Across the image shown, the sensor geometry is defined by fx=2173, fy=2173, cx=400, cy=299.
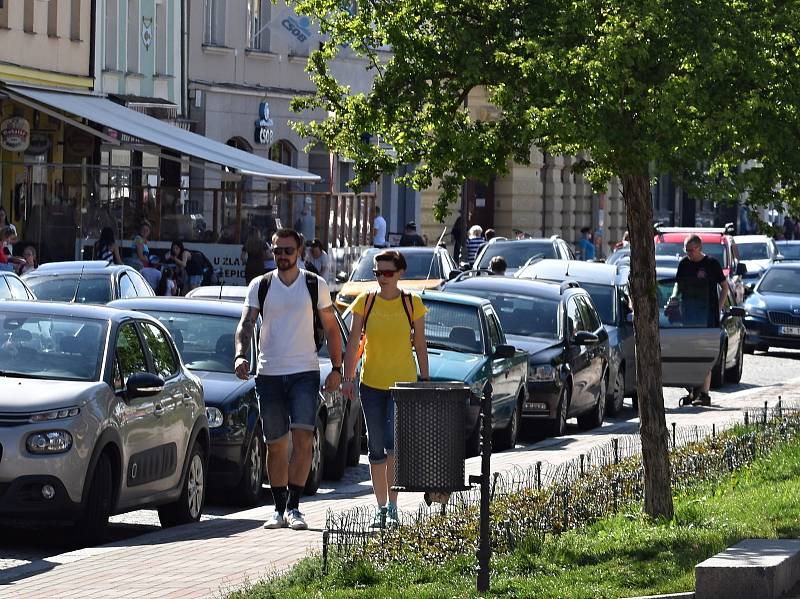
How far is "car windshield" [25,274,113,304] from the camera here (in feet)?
72.7

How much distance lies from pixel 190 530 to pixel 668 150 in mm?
3999

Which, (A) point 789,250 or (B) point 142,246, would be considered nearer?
(B) point 142,246

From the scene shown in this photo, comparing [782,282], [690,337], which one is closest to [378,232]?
[782,282]

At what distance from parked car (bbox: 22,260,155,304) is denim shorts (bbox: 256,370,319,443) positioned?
29.3 ft

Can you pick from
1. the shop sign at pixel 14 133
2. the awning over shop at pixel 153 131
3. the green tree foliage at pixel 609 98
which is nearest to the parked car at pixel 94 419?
the green tree foliage at pixel 609 98

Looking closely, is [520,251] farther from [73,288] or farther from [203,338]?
[203,338]

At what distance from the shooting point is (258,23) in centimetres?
4850

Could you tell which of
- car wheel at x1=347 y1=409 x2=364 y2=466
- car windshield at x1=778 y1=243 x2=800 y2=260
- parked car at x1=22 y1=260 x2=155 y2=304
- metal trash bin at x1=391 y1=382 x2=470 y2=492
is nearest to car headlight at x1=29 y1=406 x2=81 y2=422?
metal trash bin at x1=391 y1=382 x2=470 y2=492

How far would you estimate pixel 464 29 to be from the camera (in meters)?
11.8

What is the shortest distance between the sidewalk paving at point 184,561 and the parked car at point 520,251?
20396 mm

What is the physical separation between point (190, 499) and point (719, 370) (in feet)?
51.4

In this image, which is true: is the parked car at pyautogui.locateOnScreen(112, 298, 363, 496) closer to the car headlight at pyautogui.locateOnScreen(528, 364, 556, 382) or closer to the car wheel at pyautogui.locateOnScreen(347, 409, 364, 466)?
the car wheel at pyautogui.locateOnScreen(347, 409, 364, 466)

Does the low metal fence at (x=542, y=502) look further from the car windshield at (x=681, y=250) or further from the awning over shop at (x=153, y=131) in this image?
the car windshield at (x=681, y=250)

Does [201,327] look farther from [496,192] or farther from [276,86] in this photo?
[496,192]
